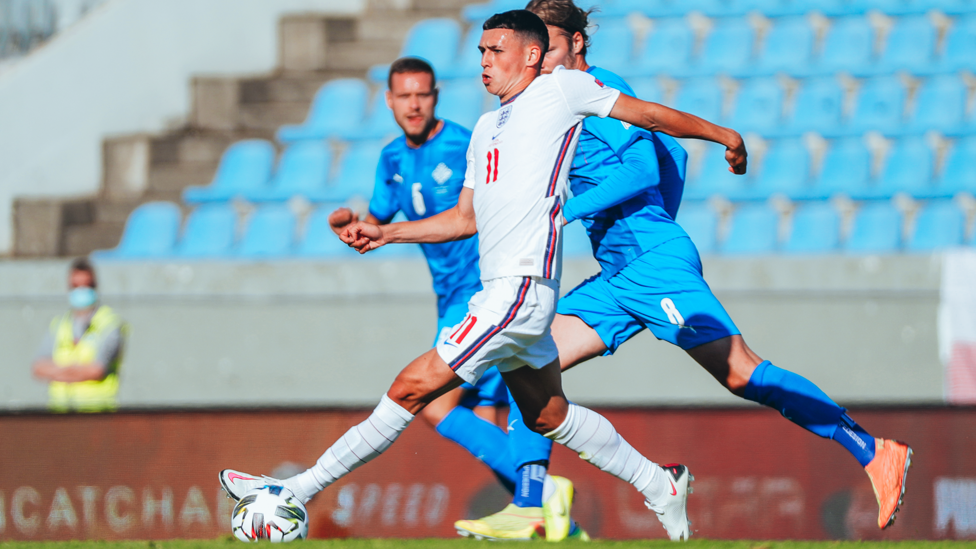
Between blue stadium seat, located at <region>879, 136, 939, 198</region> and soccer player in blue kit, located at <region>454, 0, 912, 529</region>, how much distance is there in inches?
206

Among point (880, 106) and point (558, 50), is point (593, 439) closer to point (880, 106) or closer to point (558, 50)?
point (558, 50)

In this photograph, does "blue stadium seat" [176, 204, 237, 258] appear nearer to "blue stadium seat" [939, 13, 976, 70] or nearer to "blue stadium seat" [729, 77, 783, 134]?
"blue stadium seat" [729, 77, 783, 134]

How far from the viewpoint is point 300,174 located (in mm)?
10234

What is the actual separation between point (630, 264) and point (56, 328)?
4941 mm

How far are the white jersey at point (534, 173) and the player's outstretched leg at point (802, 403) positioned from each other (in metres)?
0.92

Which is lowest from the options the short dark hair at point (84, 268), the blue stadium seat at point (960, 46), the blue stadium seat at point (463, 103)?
the short dark hair at point (84, 268)

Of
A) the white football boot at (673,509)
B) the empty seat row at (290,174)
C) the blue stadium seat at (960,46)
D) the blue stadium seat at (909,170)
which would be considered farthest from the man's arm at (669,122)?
the blue stadium seat at (960,46)

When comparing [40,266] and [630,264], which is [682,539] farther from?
[40,266]

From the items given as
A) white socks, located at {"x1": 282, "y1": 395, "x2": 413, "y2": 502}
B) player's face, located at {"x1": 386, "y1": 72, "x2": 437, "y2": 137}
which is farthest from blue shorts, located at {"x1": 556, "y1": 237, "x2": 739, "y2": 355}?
player's face, located at {"x1": 386, "y1": 72, "x2": 437, "y2": 137}

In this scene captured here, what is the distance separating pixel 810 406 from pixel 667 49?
23.5 ft

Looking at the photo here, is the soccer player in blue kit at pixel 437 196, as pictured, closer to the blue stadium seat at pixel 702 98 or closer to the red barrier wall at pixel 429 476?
the red barrier wall at pixel 429 476

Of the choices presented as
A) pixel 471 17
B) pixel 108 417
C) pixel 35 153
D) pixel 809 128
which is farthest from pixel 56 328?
pixel 809 128

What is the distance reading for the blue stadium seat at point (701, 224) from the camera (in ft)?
28.3

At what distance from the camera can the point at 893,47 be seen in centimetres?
1038
